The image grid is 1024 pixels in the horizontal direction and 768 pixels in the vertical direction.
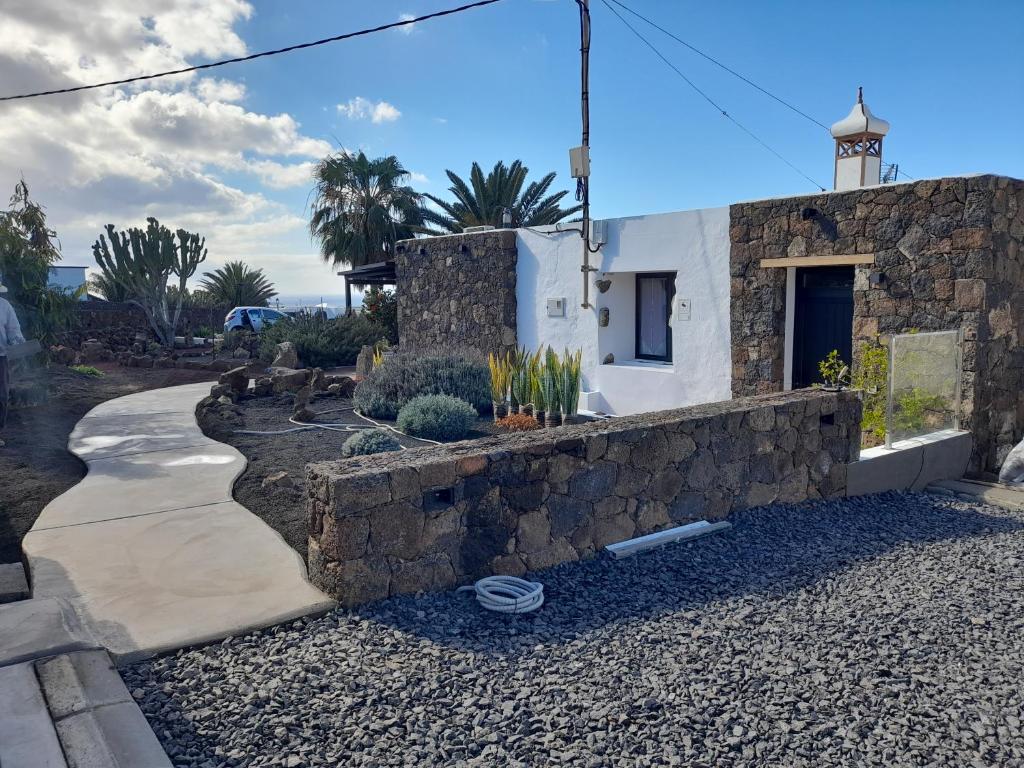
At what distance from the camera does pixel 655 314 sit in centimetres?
1211

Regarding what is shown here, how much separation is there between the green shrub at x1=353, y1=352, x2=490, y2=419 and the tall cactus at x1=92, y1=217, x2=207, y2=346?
1269cm

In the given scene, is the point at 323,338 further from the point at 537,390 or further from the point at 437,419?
the point at 437,419

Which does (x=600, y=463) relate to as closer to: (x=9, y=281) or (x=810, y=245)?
(x=810, y=245)

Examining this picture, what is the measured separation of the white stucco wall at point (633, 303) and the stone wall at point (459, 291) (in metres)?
0.29

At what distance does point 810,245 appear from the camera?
9273mm

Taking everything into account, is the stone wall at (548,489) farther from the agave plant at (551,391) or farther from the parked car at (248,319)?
the parked car at (248,319)

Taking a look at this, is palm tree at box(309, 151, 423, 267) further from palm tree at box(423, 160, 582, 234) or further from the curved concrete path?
the curved concrete path

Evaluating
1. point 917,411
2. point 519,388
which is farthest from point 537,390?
point 917,411

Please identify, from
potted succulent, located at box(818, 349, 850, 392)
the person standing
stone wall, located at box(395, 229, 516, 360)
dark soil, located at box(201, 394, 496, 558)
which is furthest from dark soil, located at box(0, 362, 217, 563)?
potted succulent, located at box(818, 349, 850, 392)

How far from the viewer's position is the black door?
942 centimetres

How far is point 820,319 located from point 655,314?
2916 millimetres

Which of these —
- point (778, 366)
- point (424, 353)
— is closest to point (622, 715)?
point (778, 366)

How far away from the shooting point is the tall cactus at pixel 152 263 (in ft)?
68.0

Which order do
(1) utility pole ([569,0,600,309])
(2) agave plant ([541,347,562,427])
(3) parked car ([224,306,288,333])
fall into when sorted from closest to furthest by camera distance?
(2) agave plant ([541,347,562,427]), (1) utility pole ([569,0,600,309]), (3) parked car ([224,306,288,333])
